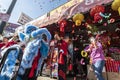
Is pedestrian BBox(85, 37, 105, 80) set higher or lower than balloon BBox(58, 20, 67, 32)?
lower

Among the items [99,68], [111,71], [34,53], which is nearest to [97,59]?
[99,68]

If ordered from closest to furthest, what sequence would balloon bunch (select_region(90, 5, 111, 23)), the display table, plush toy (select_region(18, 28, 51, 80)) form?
plush toy (select_region(18, 28, 51, 80)) < balloon bunch (select_region(90, 5, 111, 23)) < the display table

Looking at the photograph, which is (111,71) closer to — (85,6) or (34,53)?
(85,6)

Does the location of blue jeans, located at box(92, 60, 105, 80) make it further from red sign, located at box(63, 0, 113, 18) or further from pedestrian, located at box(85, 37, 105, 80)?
red sign, located at box(63, 0, 113, 18)

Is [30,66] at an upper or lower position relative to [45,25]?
upper

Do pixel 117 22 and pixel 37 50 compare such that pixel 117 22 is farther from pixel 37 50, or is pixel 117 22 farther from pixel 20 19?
pixel 20 19

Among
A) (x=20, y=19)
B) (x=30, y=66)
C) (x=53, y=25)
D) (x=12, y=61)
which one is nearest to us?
(x=12, y=61)

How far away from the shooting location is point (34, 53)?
12.2 feet

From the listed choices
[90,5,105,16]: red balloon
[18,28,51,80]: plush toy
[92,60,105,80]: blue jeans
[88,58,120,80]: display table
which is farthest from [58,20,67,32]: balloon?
[18,28,51,80]: plush toy

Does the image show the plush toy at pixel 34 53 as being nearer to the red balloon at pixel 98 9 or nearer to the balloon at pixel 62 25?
the red balloon at pixel 98 9

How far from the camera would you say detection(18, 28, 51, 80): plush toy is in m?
3.59

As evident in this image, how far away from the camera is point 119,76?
5629mm

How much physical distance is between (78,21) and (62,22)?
1330mm

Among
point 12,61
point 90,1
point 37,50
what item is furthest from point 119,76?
point 12,61
